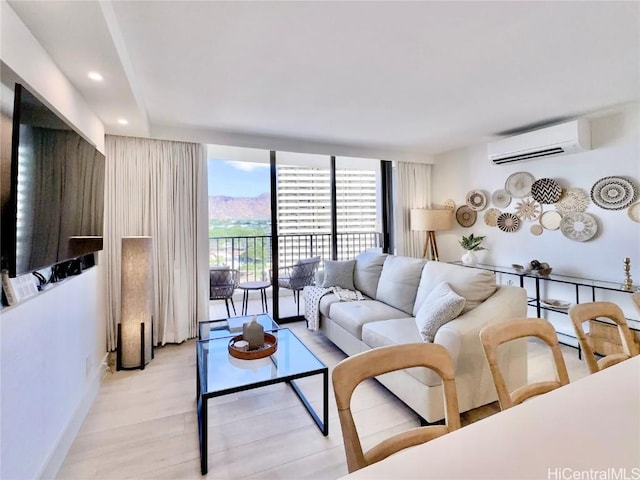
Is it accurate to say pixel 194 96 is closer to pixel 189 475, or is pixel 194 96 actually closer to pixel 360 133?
pixel 360 133

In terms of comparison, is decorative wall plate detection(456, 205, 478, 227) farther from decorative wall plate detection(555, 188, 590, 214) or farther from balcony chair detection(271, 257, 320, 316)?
balcony chair detection(271, 257, 320, 316)

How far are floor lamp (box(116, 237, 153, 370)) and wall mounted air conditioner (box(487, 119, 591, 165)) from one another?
13.5 feet

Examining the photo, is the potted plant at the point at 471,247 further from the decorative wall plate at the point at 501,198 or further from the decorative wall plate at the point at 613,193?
the decorative wall plate at the point at 613,193

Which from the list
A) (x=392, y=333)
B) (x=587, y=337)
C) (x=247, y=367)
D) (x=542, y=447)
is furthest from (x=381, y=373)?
(x=392, y=333)

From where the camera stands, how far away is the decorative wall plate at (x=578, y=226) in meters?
3.15

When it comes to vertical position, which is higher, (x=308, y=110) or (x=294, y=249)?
(x=308, y=110)

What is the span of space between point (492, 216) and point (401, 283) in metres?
2.03

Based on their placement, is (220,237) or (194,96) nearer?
(194,96)

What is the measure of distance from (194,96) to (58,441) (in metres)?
2.54

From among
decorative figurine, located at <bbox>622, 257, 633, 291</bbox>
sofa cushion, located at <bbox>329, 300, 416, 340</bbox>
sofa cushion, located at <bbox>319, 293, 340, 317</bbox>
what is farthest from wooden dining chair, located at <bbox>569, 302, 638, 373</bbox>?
sofa cushion, located at <bbox>319, 293, 340, 317</bbox>

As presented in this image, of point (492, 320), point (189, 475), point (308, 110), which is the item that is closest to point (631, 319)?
point (492, 320)

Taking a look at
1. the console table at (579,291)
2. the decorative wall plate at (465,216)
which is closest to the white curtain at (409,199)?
the decorative wall plate at (465,216)

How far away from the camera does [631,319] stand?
285cm

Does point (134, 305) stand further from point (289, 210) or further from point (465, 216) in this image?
point (465, 216)
